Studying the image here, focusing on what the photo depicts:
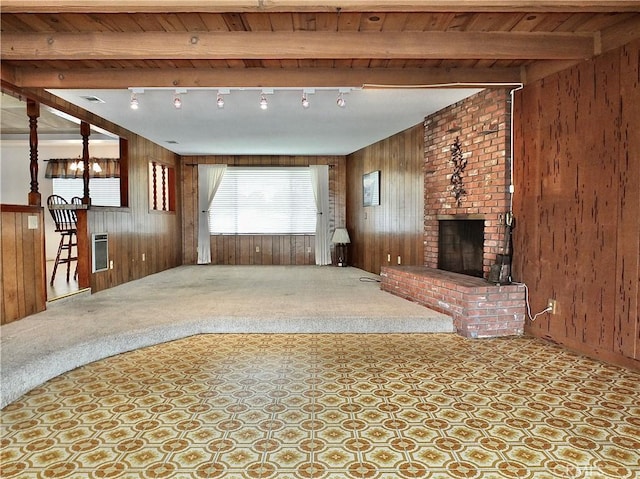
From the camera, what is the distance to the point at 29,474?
179 centimetres

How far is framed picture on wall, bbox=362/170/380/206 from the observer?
24.0 feet

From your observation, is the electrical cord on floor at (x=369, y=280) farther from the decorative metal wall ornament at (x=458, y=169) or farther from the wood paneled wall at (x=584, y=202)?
the wood paneled wall at (x=584, y=202)

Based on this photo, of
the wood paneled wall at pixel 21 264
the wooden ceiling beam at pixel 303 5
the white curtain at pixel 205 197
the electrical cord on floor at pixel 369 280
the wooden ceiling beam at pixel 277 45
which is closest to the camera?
the wooden ceiling beam at pixel 303 5

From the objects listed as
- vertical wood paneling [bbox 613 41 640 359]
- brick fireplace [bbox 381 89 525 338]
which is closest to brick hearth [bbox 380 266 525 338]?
brick fireplace [bbox 381 89 525 338]

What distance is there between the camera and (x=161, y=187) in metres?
8.20

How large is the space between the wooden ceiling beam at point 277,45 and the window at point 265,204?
5.72 metres

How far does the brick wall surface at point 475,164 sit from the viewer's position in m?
4.18

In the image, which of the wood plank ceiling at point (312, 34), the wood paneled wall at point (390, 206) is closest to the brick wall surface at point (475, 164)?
the wood paneled wall at point (390, 206)

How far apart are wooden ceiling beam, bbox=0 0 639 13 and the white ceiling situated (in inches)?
66.7

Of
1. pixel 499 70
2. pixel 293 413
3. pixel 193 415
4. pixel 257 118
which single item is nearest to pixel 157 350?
pixel 193 415

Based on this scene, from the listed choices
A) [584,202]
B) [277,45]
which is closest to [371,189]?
[584,202]

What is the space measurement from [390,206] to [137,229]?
13.5 feet

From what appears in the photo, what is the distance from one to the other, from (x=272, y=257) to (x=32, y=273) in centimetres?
538

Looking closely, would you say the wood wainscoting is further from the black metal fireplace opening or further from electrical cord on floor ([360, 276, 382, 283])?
the black metal fireplace opening
